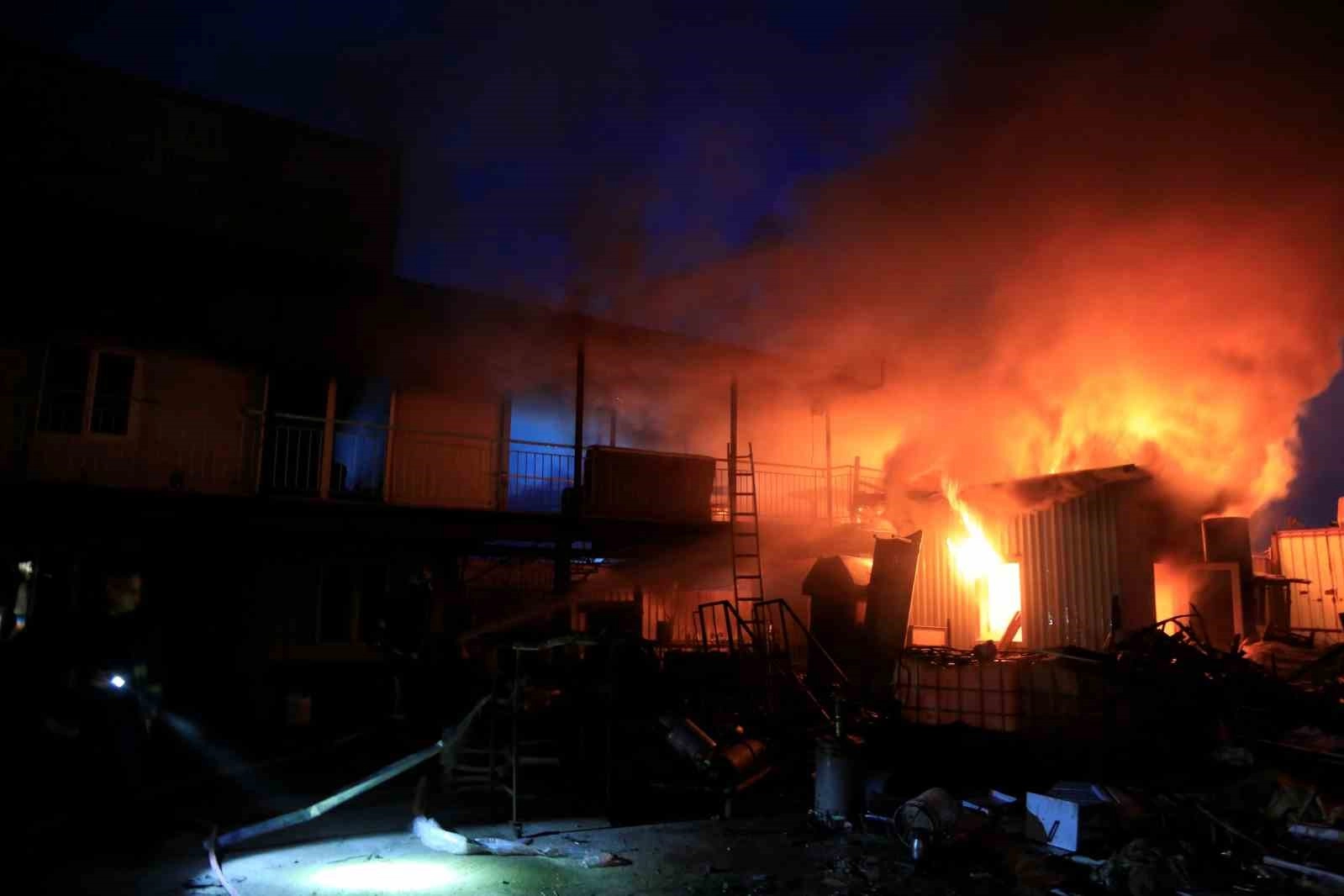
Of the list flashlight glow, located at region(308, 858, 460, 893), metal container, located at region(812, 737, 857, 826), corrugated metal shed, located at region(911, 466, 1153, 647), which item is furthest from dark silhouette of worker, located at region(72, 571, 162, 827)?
corrugated metal shed, located at region(911, 466, 1153, 647)

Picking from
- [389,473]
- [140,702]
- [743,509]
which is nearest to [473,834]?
[140,702]

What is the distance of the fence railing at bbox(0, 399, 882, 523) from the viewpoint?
12.1 m

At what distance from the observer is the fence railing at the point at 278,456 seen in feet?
39.6

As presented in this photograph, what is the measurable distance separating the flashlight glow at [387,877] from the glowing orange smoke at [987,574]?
979 cm

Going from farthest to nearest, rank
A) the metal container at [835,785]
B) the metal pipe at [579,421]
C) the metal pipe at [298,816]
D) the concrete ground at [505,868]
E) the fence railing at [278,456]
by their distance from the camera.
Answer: the metal pipe at [579,421] → the fence railing at [278,456] → the metal container at [835,785] → the metal pipe at [298,816] → the concrete ground at [505,868]

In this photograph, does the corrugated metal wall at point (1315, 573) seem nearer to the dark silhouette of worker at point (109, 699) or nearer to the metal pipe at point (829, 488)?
the metal pipe at point (829, 488)

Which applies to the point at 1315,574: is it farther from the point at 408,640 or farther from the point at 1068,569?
the point at 408,640

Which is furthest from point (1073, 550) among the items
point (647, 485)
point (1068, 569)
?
point (647, 485)

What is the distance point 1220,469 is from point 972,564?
456cm

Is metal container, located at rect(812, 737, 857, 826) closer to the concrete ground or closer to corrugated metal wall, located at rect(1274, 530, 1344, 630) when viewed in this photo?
the concrete ground

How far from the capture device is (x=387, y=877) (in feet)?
19.9

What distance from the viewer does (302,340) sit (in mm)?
13781

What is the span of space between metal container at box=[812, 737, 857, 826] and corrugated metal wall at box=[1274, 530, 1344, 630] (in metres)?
16.5

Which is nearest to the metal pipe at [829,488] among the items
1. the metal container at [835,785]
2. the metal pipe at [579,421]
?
the metal pipe at [579,421]
